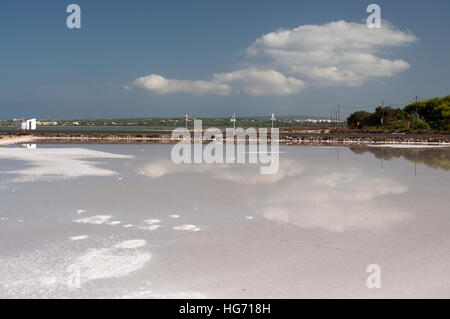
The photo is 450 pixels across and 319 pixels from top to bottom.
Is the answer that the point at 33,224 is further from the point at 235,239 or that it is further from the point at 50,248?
the point at 235,239

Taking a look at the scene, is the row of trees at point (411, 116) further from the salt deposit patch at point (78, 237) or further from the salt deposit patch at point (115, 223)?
the salt deposit patch at point (78, 237)

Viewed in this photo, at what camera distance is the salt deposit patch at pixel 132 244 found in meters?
5.97

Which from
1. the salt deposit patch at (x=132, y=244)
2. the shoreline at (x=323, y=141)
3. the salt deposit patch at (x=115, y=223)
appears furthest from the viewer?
the shoreline at (x=323, y=141)

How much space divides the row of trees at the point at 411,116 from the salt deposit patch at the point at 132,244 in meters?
68.2

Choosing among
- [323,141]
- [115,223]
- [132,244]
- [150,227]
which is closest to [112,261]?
[132,244]

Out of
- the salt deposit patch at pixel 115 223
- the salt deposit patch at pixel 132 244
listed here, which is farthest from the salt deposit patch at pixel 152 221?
the salt deposit patch at pixel 132 244

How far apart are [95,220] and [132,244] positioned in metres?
1.78

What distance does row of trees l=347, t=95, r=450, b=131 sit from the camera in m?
69.2

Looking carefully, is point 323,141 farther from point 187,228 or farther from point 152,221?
point 187,228

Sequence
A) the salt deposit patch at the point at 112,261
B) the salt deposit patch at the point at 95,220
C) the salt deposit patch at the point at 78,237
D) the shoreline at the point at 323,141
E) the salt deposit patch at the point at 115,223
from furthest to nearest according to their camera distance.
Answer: the shoreline at the point at 323,141 → the salt deposit patch at the point at 95,220 → the salt deposit patch at the point at 115,223 → the salt deposit patch at the point at 78,237 → the salt deposit patch at the point at 112,261

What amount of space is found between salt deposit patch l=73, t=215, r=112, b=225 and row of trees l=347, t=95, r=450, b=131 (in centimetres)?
6728

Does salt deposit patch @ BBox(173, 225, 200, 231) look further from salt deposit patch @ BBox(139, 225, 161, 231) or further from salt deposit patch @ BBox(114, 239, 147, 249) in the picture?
salt deposit patch @ BBox(114, 239, 147, 249)

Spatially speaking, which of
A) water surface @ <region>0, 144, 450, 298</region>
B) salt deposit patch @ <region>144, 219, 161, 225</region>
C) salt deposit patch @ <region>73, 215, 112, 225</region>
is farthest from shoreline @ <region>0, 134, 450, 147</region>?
salt deposit patch @ <region>73, 215, 112, 225</region>
